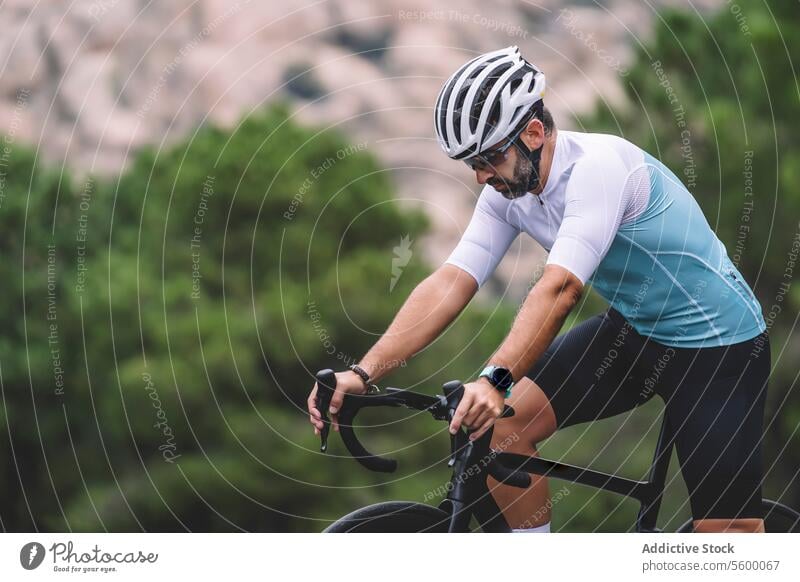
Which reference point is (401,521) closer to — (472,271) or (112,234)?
(472,271)

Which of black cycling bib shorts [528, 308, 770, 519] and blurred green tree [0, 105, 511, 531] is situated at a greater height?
black cycling bib shorts [528, 308, 770, 519]

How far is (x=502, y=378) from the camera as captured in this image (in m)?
3.81

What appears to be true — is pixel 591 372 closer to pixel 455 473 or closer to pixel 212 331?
pixel 455 473

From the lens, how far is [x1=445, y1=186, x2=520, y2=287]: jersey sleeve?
4625 mm

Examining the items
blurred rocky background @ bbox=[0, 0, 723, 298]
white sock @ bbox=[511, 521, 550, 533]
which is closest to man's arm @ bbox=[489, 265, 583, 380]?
white sock @ bbox=[511, 521, 550, 533]

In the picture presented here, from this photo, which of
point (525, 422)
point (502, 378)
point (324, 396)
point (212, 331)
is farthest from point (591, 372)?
point (212, 331)

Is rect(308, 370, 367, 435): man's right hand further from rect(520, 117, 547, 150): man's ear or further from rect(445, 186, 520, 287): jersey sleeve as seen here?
rect(520, 117, 547, 150): man's ear

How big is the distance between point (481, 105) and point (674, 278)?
3.45 ft

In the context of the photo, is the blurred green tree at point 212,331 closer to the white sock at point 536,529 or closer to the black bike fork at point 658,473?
the white sock at point 536,529

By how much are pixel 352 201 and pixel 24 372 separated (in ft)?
19.9

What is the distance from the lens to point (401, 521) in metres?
4.33

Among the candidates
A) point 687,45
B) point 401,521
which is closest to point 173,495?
point 687,45

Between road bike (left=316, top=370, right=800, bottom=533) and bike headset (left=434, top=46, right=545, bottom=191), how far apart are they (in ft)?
3.09

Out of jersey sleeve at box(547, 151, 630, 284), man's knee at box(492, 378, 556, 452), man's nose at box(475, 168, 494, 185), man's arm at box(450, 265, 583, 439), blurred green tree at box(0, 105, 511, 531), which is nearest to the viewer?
man's arm at box(450, 265, 583, 439)
